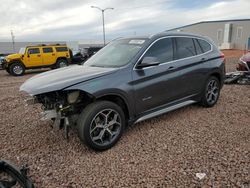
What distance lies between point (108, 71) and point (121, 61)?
434 millimetres

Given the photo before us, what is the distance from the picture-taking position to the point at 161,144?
12.3 feet

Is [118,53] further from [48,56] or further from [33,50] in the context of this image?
[33,50]

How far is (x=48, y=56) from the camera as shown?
1625 centimetres

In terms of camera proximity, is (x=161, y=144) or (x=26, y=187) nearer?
(x=26, y=187)

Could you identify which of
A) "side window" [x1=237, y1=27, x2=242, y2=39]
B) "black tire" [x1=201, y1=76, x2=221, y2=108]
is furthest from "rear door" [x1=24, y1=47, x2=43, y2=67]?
"side window" [x1=237, y1=27, x2=242, y2=39]

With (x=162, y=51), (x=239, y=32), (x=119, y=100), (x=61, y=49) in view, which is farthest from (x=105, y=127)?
(x=239, y=32)

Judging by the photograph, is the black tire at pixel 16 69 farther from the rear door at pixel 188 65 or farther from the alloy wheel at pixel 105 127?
the alloy wheel at pixel 105 127

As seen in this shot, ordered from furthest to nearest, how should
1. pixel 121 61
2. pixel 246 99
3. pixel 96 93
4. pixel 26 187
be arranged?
pixel 246 99
pixel 121 61
pixel 96 93
pixel 26 187

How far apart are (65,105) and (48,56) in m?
13.8

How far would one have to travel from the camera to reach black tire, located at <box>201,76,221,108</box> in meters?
5.26

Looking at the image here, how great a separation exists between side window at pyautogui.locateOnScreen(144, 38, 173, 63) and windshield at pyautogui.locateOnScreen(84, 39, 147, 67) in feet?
0.68

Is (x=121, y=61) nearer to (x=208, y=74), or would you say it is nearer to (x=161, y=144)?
(x=161, y=144)

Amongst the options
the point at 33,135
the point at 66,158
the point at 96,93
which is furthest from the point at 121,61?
the point at 33,135

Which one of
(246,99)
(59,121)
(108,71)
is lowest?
(246,99)
